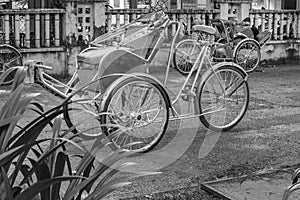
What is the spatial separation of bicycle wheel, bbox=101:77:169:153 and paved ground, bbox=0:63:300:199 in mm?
203

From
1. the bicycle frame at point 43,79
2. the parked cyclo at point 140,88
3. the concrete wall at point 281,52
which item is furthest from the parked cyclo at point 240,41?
the bicycle frame at point 43,79

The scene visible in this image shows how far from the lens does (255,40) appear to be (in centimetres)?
1187

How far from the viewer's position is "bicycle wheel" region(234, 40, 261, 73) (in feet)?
38.1

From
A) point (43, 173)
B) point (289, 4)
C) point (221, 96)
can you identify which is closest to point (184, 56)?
point (221, 96)

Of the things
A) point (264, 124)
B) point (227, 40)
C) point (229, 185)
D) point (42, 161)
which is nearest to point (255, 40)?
point (227, 40)

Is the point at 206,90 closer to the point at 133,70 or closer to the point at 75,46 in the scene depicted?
the point at 133,70

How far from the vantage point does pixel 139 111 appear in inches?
223

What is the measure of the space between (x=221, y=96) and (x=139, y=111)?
47.7 inches

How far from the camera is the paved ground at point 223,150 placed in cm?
504

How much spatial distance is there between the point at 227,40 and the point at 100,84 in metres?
6.44

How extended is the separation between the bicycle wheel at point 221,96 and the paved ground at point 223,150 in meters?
0.18

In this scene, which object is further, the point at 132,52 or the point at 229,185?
the point at 132,52

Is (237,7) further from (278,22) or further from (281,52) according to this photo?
(281,52)

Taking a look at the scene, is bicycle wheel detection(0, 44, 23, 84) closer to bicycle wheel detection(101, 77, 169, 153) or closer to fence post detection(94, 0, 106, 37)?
fence post detection(94, 0, 106, 37)
